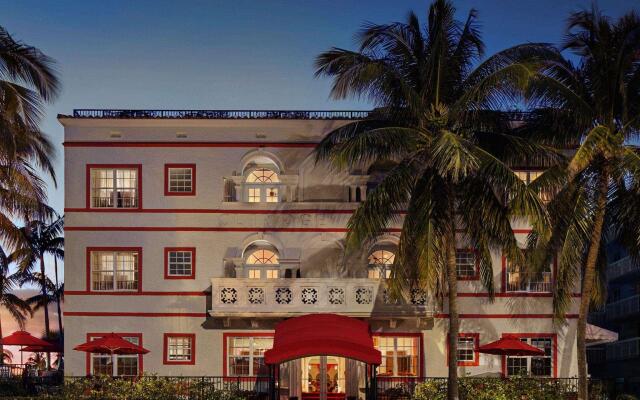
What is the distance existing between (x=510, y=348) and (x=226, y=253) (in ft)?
40.9

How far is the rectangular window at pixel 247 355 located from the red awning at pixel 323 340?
343 centimetres

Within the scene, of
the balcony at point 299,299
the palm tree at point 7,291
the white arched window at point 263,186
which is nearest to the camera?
the balcony at point 299,299

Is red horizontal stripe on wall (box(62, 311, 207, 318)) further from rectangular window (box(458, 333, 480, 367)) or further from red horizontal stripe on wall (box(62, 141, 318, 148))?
rectangular window (box(458, 333, 480, 367))

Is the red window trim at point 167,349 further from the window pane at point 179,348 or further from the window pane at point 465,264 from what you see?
the window pane at point 465,264

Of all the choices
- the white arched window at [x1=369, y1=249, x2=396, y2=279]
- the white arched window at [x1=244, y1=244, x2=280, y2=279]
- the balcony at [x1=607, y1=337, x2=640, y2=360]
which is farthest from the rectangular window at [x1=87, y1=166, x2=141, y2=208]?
the balcony at [x1=607, y1=337, x2=640, y2=360]

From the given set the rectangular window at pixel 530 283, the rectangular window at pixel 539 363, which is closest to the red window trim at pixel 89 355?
the rectangular window at pixel 539 363

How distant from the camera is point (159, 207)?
36844 mm

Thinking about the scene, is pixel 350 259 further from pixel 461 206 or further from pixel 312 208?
pixel 461 206

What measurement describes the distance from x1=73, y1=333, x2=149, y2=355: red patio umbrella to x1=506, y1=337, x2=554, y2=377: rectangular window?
15.8 m

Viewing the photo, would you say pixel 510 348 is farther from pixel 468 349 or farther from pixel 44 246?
pixel 44 246

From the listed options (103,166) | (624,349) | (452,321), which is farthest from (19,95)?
(624,349)

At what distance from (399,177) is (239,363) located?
12516mm

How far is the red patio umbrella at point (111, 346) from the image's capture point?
33.0 meters

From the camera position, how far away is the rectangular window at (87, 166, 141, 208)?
37.0 meters
